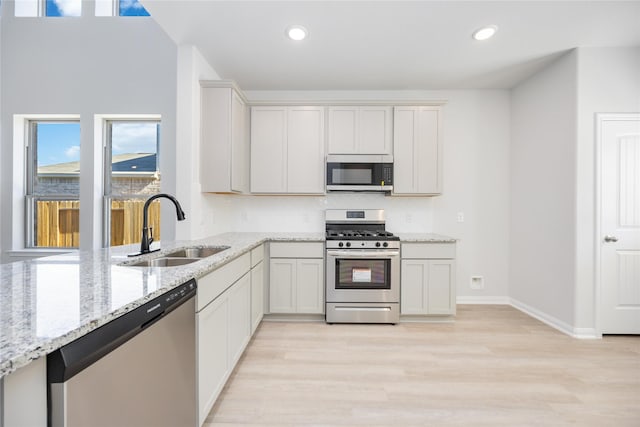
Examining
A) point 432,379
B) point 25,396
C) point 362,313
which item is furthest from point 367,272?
point 25,396

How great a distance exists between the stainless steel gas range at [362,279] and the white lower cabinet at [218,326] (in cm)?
112

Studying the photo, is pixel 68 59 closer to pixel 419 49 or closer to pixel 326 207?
pixel 326 207

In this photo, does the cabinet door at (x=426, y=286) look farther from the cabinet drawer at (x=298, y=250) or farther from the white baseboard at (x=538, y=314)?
the cabinet drawer at (x=298, y=250)

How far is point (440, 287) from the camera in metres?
3.44

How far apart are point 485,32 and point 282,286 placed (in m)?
3.09

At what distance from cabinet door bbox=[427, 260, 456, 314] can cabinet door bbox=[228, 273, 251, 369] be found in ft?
6.42

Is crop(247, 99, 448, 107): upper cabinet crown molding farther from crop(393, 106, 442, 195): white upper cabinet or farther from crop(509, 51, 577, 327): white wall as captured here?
crop(509, 51, 577, 327): white wall

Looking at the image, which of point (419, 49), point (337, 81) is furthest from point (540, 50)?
point (337, 81)

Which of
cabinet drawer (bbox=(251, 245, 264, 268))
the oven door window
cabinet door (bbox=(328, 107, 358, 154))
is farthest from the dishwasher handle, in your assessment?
cabinet door (bbox=(328, 107, 358, 154))

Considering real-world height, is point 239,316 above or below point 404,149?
below

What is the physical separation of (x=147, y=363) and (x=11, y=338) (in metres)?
0.53

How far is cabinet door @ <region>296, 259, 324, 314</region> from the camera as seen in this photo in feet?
11.4

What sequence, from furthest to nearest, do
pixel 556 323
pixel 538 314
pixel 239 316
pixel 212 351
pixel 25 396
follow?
1. pixel 538 314
2. pixel 556 323
3. pixel 239 316
4. pixel 212 351
5. pixel 25 396

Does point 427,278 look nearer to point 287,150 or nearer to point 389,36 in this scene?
point 287,150
